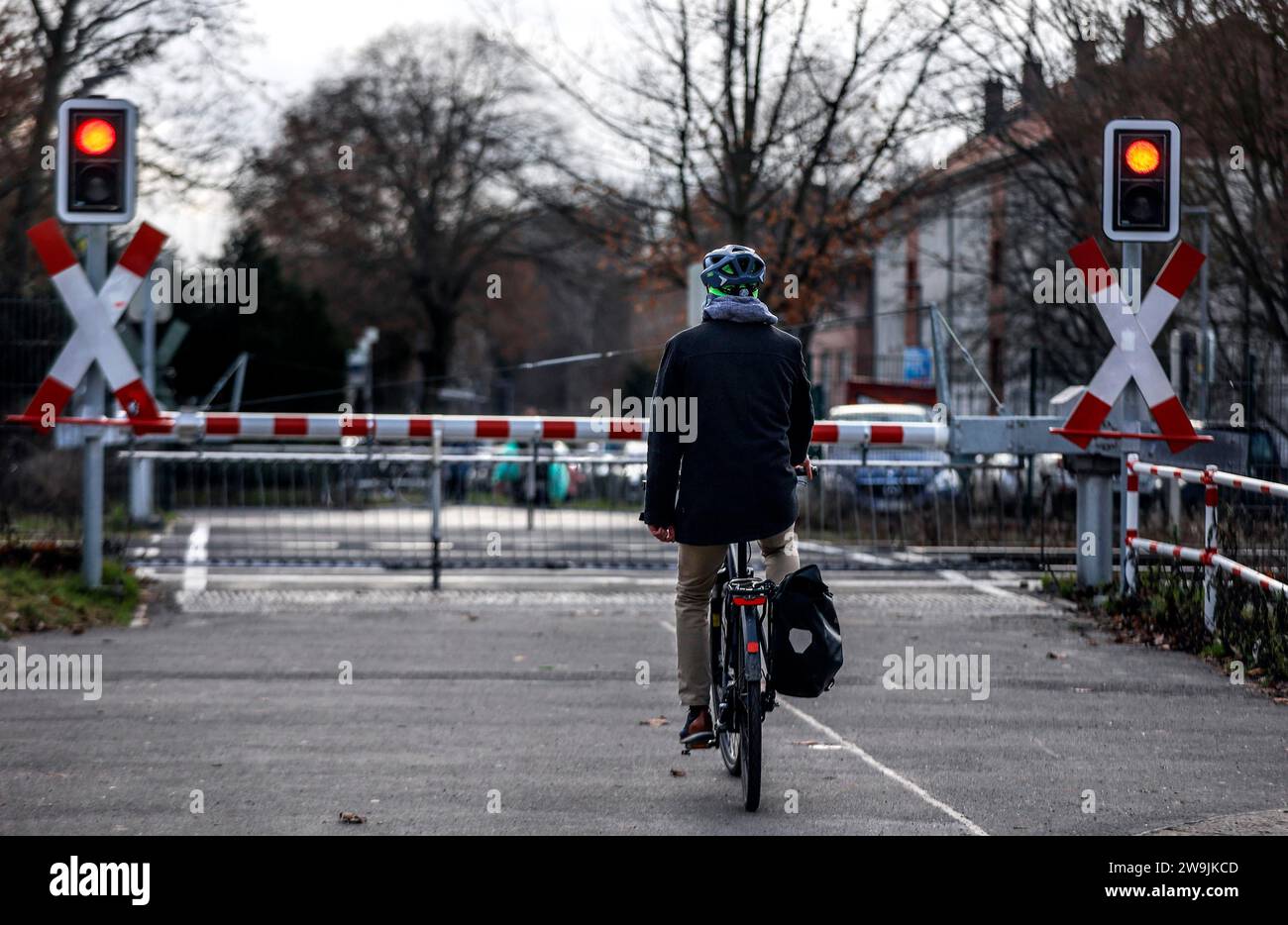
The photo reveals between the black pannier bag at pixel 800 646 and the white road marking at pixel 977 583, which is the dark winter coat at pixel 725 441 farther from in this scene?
the white road marking at pixel 977 583

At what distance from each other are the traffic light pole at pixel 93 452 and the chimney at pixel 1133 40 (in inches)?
380

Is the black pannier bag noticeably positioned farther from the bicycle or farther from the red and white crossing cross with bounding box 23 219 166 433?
the red and white crossing cross with bounding box 23 219 166 433

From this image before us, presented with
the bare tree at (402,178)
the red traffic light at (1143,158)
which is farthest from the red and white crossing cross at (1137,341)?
the bare tree at (402,178)

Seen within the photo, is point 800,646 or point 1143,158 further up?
point 1143,158

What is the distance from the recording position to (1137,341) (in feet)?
40.5

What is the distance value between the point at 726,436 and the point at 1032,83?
15.8 meters

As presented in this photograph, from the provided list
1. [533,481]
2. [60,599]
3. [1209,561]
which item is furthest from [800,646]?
[533,481]

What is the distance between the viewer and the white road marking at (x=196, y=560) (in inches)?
572

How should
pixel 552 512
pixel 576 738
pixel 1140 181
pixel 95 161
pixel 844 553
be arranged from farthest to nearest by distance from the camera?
1. pixel 552 512
2. pixel 844 553
3. pixel 95 161
4. pixel 1140 181
5. pixel 576 738

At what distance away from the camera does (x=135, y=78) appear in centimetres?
2389

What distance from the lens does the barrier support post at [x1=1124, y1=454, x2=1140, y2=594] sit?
1230cm

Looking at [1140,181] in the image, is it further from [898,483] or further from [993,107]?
[993,107]

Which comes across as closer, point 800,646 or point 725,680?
point 800,646
